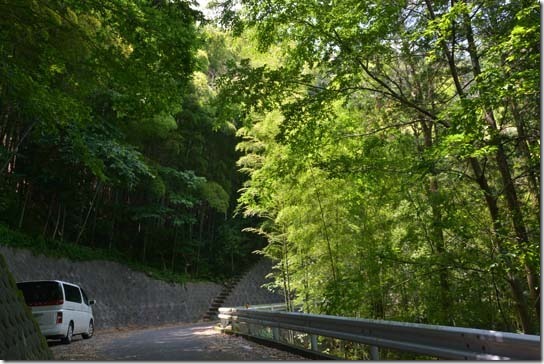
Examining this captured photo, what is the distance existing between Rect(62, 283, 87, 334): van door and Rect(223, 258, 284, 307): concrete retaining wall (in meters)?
10.1

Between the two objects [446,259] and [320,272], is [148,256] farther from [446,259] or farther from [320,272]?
[446,259]

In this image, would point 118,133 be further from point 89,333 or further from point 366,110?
point 366,110

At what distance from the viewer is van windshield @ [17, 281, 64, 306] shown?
822 cm

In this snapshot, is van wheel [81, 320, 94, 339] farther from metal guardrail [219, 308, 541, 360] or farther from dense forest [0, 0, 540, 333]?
metal guardrail [219, 308, 541, 360]

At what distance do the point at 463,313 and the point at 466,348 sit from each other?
4140 mm

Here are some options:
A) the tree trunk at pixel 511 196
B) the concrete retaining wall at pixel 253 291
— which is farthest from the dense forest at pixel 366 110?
the concrete retaining wall at pixel 253 291

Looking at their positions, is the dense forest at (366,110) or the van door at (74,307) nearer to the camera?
the dense forest at (366,110)

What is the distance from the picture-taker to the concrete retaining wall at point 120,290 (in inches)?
488

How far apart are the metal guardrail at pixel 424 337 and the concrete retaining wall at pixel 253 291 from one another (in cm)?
1399

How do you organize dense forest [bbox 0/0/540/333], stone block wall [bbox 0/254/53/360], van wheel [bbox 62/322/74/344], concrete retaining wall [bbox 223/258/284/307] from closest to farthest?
stone block wall [bbox 0/254/53/360] < dense forest [bbox 0/0/540/333] < van wheel [bbox 62/322/74/344] < concrete retaining wall [bbox 223/258/284/307]

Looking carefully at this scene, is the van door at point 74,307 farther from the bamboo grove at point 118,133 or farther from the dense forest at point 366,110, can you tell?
the dense forest at point 366,110

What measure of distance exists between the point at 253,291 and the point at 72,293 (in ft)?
42.3

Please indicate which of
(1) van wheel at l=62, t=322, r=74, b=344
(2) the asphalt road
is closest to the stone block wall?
(2) the asphalt road

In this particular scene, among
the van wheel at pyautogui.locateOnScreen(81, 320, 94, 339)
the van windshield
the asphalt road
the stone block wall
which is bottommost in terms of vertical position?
the asphalt road
